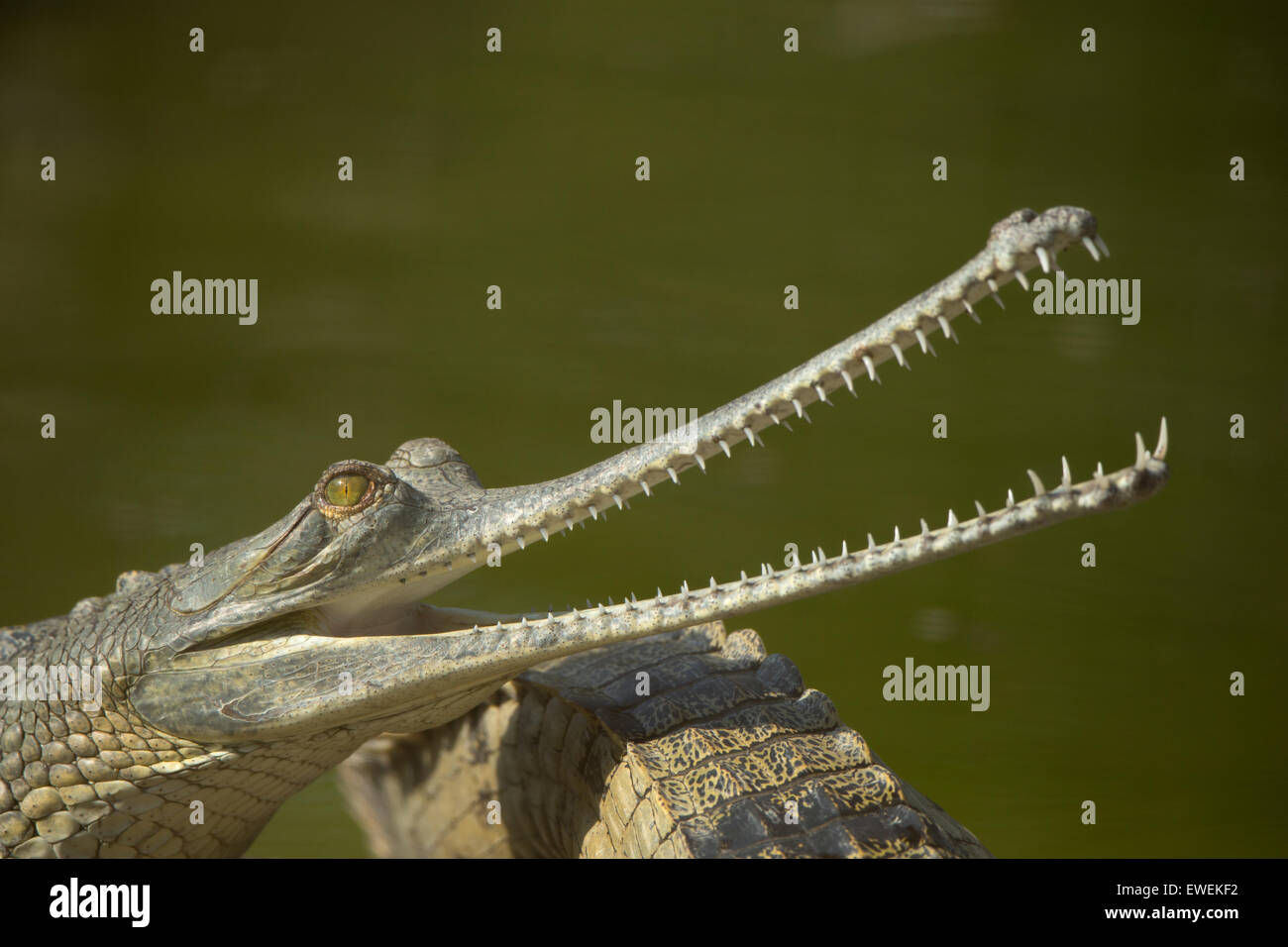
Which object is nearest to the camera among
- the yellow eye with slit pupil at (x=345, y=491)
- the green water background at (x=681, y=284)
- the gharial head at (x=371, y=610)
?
the gharial head at (x=371, y=610)

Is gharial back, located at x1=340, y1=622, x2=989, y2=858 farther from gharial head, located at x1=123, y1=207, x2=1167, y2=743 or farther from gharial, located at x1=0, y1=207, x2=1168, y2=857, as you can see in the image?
gharial head, located at x1=123, y1=207, x2=1167, y2=743

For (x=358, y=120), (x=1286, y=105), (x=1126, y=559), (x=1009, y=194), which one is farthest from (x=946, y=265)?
(x=358, y=120)

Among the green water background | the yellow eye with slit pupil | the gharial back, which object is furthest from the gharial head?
the green water background

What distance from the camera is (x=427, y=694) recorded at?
144 cm

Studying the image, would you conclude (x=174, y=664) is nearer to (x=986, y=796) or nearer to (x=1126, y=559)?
(x=986, y=796)

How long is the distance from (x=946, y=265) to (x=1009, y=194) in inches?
15.3

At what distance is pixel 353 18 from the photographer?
3834 mm

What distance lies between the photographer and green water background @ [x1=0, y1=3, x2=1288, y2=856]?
3.30 m

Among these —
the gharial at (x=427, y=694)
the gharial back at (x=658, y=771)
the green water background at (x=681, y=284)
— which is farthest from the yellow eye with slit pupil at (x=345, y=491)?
the green water background at (x=681, y=284)

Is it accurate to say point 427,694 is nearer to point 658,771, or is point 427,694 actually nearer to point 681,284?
point 658,771

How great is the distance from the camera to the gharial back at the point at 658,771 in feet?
4.50

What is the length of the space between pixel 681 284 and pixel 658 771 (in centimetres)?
246

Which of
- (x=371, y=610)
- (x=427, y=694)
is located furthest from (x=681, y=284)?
(x=427, y=694)

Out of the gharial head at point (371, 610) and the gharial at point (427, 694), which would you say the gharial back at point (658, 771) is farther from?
the gharial head at point (371, 610)
